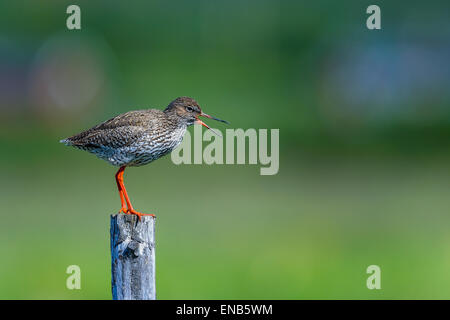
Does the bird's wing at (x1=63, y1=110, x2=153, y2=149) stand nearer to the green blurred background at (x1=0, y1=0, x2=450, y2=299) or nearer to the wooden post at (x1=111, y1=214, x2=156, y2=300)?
the wooden post at (x1=111, y1=214, x2=156, y2=300)

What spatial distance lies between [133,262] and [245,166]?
14525mm

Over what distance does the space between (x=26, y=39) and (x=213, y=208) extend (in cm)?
1847

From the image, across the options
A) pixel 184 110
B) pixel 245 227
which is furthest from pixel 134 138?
pixel 245 227

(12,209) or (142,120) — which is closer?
(142,120)

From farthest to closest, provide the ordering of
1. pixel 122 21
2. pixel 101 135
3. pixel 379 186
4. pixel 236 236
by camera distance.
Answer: pixel 122 21 → pixel 379 186 → pixel 236 236 → pixel 101 135

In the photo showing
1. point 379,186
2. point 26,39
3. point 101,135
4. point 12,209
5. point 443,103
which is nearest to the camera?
point 101,135

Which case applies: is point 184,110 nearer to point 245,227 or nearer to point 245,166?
point 245,227

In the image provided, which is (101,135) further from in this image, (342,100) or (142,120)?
(342,100)

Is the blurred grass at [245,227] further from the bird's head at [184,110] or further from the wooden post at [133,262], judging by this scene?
the wooden post at [133,262]

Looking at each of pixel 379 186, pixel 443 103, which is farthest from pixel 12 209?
pixel 443 103

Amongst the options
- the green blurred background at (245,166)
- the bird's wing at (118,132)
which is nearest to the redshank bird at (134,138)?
the bird's wing at (118,132)

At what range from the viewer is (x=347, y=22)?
111 ft

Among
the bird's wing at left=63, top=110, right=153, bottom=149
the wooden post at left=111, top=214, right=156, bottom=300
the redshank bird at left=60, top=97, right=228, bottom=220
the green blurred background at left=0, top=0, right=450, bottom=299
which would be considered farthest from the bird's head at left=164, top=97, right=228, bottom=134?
the green blurred background at left=0, top=0, right=450, bottom=299

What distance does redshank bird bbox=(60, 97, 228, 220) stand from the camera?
25.4 feet
